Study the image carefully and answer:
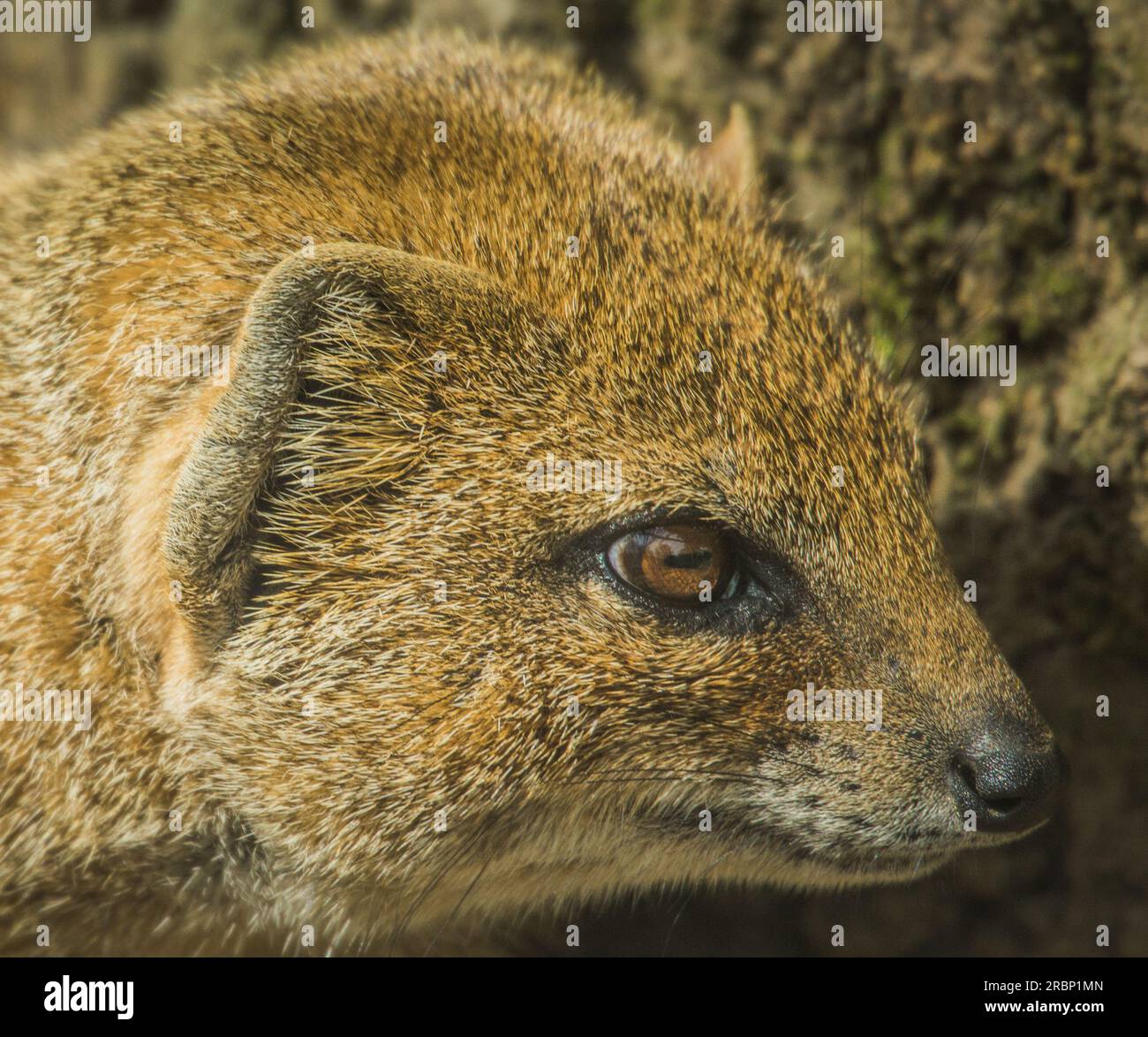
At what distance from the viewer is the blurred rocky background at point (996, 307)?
3.26 metres

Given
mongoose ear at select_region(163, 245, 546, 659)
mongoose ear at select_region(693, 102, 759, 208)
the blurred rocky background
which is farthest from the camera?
the blurred rocky background

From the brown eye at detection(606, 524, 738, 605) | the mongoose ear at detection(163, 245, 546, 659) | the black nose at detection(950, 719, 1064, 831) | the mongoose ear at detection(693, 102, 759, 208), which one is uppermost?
the mongoose ear at detection(693, 102, 759, 208)

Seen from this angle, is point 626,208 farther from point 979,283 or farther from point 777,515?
point 979,283

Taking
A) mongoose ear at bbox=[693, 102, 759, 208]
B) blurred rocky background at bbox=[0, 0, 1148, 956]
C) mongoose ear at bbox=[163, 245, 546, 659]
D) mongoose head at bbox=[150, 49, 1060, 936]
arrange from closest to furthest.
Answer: mongoose ear at bbox=[163, 245, 546, 659]
mongoose head at bbox=[150, 49, 1060, 936]
mongoose ear at bbox=[693, 102, 759, 208]
blurred rocky background at bbox=[0, 0, 1148, 956]

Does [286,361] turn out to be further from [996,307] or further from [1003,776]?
[996,307]

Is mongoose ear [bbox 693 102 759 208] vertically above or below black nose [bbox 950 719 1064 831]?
above

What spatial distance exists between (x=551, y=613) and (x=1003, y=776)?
38.5 inches

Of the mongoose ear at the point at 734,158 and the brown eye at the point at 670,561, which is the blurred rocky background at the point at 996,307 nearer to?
the mongoose ear at the point at 734,158

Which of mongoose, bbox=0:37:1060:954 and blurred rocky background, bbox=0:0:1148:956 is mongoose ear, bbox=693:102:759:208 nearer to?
blurred rocky background, bbox=0:0:1148:956

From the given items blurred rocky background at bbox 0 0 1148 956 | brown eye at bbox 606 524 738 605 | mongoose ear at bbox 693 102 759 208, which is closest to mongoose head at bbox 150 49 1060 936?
brown eye at bbox 606 524 738 605

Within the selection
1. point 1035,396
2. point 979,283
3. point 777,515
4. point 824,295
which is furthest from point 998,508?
point 777,515

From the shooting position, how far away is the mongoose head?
2.29m

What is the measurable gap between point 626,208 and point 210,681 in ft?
4.63

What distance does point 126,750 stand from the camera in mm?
2385
